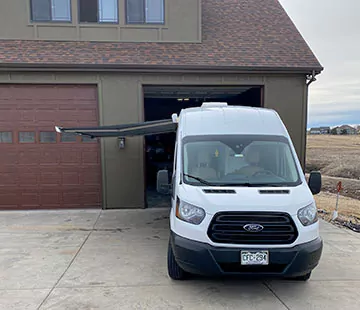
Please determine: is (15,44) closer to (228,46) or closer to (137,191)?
(137,191)

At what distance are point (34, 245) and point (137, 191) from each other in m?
3.30

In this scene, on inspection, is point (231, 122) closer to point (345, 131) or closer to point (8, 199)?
point (8, 199)

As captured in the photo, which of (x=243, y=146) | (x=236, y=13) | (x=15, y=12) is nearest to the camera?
(x=243, y=146)

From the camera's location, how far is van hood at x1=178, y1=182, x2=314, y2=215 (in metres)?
3.65

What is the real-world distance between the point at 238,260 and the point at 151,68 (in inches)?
241

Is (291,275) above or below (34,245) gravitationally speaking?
above

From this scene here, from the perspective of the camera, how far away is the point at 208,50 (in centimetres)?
884

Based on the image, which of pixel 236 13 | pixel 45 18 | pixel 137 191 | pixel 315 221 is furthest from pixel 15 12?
pixel 315 221

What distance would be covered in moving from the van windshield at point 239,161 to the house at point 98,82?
428 cm

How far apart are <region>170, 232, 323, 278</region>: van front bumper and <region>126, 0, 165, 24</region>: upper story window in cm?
727

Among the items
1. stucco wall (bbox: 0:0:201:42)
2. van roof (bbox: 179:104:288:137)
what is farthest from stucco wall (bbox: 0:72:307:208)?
van roof (bbox: 179:104:288:137)

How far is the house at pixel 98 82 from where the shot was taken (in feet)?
27.2

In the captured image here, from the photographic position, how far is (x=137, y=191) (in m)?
8.58

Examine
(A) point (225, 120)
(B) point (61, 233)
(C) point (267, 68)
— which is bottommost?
(B) point (61, 233)
